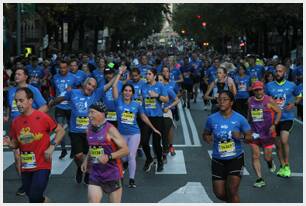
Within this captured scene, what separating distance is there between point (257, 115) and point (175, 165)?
86.6 inches

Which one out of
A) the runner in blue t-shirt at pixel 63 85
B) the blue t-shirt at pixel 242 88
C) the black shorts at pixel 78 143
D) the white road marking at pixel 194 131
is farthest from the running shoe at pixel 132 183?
the blue t-shirt at pixel 242 88

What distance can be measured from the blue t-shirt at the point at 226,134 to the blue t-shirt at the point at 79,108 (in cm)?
258

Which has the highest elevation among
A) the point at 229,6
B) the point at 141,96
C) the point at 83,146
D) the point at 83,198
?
the point at 229,6

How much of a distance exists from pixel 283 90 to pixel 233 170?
3.90 metres

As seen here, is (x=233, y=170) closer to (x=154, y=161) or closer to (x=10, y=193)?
(x=10, y=193)

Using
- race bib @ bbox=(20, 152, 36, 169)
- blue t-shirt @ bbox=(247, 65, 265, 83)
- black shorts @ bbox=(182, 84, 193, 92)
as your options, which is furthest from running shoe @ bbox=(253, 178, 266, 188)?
black shorts @ bbox=(182, 84, 193, 92)

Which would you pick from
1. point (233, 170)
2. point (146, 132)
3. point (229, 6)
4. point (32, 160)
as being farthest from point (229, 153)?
point (229, 6)

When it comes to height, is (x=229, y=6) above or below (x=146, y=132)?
above

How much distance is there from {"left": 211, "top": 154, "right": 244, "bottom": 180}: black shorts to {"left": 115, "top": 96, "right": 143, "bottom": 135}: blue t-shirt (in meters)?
2.40

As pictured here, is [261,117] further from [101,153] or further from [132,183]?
[101,153]

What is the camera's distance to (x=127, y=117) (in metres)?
9.81

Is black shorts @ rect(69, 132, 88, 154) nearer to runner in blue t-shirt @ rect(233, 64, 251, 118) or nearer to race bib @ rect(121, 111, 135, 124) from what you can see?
race bib @ rect(121, 111, 135, 124)

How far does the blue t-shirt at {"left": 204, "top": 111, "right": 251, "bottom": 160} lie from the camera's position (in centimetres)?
755

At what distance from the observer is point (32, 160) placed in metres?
7.19
